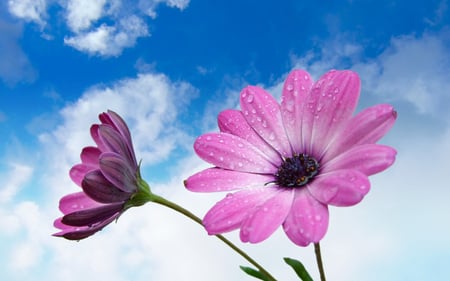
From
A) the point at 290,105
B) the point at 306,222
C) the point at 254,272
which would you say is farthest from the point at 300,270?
the point at 290,105

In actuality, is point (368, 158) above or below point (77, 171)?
below

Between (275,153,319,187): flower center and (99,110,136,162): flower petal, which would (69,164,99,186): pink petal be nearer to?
(99,110,136,162): flower petal

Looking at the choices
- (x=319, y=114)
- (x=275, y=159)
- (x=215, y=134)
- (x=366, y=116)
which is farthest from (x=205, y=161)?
(x=366, y=116)

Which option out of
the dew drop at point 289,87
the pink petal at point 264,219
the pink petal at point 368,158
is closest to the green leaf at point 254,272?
the pink petal at point 264,219

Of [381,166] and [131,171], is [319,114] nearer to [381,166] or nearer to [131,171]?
[381,166]

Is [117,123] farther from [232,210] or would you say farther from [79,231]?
[232,210]

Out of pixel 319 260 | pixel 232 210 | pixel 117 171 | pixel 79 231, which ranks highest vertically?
pixel 117 171
